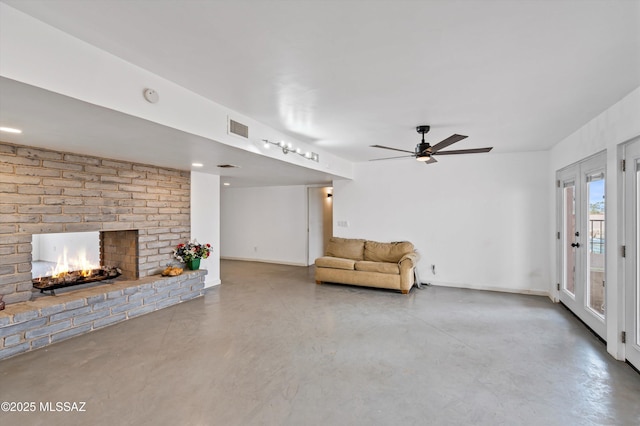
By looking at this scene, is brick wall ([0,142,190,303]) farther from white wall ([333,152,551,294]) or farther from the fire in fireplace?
white wall ([333,152,551,294])

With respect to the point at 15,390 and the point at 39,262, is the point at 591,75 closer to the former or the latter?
the point at 15,390

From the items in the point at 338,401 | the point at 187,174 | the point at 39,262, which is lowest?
the point at 338,401

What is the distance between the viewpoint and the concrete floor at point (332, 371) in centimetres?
216

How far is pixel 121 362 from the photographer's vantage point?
9.49 ft

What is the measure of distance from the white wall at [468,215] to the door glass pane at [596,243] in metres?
1.57

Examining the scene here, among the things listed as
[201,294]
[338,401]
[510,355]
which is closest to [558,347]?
[510,355]

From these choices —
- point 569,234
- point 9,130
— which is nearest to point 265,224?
point 9,130

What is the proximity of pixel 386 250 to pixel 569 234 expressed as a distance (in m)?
2.80

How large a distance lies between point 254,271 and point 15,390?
4903 millimetres

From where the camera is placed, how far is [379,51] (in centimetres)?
203

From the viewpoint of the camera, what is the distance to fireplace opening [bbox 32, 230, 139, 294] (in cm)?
388

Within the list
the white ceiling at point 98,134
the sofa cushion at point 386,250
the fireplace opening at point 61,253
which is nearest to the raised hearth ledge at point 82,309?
the fireplace opening at point 61,253

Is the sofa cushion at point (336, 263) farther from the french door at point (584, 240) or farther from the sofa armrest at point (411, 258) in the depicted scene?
the french door at point (584, 240)

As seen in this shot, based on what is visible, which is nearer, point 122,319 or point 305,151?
point 122,319
